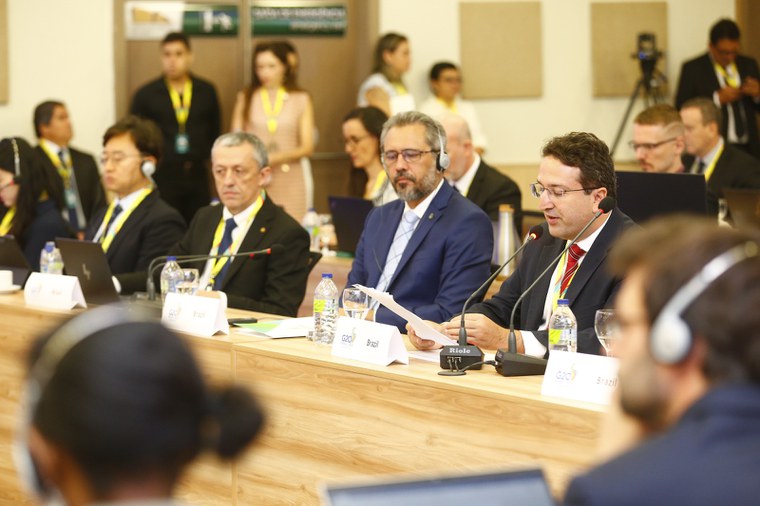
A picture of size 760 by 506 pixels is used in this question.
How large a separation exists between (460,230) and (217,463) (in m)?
2.80

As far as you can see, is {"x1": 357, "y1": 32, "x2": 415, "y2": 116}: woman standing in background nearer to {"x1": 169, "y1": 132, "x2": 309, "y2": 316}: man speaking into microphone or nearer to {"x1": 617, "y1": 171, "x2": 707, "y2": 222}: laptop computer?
{"x1": 169, "y1": 132, "x2": 309, "y2": 316}: man speaking into microphone

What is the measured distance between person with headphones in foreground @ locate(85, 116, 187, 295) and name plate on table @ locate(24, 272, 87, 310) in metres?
0.56

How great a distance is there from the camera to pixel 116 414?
45.4 inches

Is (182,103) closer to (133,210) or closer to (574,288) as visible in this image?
(133,210)

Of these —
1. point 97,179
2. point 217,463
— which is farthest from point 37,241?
point 217,463

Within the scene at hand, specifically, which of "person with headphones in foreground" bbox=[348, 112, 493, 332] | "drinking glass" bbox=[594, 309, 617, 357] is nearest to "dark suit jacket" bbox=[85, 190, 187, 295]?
"person with headphones in foreground" bbox=[348, 112, 493, 332]

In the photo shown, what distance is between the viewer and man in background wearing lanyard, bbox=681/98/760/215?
620cm

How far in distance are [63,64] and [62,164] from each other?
34.4 inches

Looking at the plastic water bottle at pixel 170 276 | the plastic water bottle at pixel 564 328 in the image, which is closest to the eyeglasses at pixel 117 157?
the plastic water bottle at pixel 170 276

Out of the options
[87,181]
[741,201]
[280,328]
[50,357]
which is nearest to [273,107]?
[87,181]

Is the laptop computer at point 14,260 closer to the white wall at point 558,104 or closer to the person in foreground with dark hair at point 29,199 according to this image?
the person in foreground with dark hair at point 29,199

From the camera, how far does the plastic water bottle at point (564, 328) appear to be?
10.1 feet

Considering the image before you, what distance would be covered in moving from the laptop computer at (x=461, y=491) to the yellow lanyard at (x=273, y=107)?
6594 mm

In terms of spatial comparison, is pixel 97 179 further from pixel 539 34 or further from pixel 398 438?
pixel 398 438
